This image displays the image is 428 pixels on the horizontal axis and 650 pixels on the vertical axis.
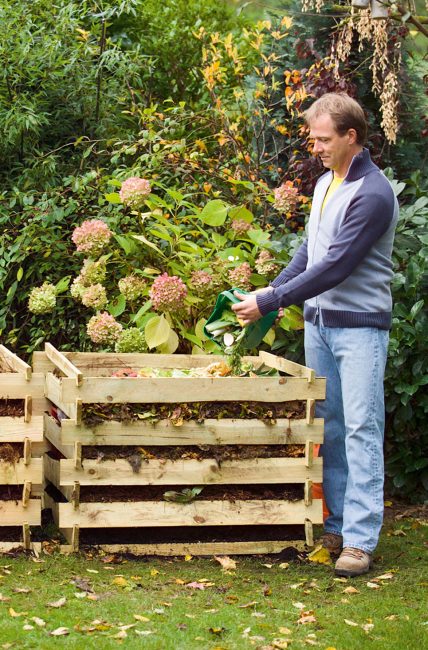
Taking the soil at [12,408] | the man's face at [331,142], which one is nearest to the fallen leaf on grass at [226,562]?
the soil at [12,408]

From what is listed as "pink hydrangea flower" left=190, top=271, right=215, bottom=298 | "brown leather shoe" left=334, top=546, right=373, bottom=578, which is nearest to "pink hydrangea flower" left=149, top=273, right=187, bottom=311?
"pink hydrangea flower" left=190, top=271, right=215, bottom=298

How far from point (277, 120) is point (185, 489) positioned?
2.85m

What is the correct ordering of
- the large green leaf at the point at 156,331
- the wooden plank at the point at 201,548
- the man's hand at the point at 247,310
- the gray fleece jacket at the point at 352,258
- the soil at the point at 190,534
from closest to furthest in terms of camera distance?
the gray fleece jacket at the point at 352,258
the man's hand at the point at 247,310
the wooden plank at the point at 201,548
the soil at the point at 190,534
the large green leaf at the point at 156,331

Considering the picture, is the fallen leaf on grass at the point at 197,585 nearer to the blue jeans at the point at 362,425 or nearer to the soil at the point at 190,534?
the soil at the point at 190,534

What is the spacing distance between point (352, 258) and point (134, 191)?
5.02ft

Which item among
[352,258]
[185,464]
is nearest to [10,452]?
[185,464]

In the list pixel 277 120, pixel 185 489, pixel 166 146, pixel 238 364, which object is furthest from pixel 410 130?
pixel 185 489

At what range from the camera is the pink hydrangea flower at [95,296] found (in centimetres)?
500

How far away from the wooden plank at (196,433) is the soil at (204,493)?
7.7 inches

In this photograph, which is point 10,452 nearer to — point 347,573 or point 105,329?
point 105,329

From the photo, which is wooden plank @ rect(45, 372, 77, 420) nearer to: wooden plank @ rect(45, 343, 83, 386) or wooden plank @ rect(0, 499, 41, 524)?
wooden plank @ rect(45, 343, 83, 386)

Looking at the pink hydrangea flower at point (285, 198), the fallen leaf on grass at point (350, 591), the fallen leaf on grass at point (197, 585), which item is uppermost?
the pink hydrangea flower at point (285, 198)

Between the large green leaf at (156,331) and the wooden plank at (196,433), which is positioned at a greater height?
the large green leaf at (156,331)

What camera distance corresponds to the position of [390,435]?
16.9 ft
